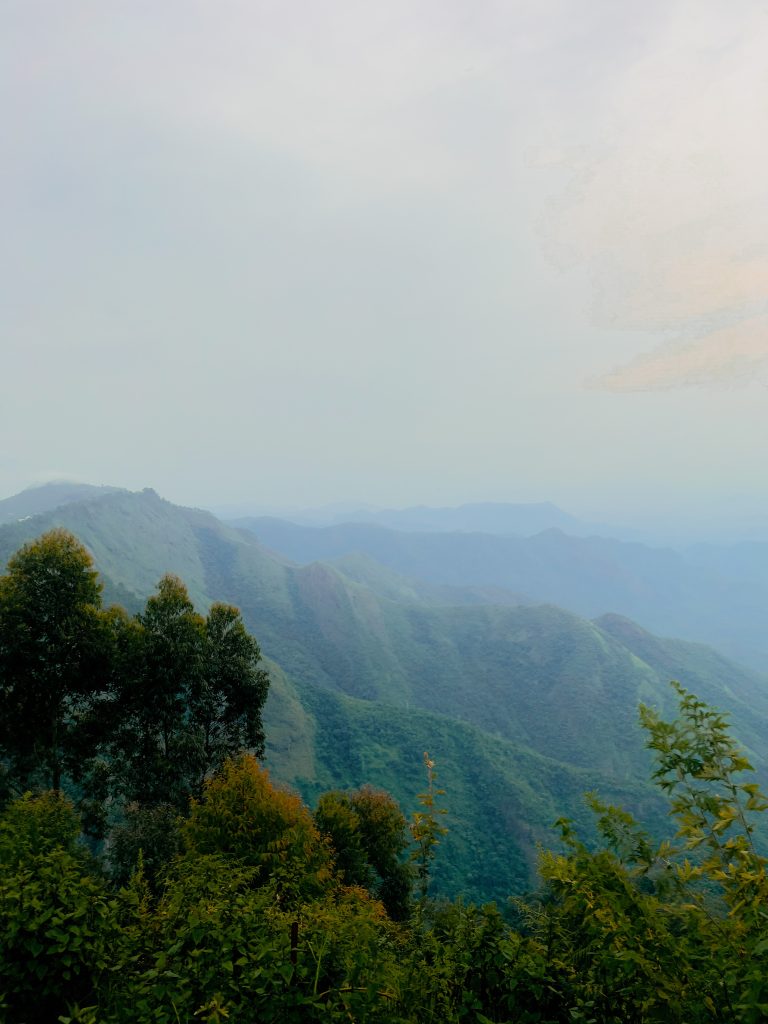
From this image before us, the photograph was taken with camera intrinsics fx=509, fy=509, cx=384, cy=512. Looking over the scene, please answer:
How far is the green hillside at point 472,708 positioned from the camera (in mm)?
83062

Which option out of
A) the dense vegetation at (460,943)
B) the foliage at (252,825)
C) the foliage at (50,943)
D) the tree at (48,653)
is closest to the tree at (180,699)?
the tree at (48,653)

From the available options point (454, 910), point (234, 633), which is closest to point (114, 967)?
point (454, 910)

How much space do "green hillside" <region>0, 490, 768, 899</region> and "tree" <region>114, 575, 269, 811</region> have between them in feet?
144

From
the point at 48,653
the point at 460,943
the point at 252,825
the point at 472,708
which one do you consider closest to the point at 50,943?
the point at 460,943

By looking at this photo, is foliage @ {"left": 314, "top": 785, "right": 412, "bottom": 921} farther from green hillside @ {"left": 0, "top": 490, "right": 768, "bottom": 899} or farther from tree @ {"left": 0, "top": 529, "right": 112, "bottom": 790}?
green hillside @ {"left": 0, "top": 490, "right": 768, "bottom": 899}

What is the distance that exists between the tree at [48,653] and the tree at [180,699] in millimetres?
1793

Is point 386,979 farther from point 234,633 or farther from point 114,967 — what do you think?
point 234,633

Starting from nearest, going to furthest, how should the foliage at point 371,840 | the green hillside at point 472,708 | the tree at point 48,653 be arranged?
1. the tree at point 48,653
2. the foliage at point 371,840
3. the green hillside at point 472,708

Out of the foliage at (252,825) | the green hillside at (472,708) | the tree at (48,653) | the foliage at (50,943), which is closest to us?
the foliage at (50,943)

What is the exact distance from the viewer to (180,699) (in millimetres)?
26453

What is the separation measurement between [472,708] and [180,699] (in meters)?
143

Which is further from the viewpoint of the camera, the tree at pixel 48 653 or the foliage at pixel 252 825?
the tree at pixel 48 653

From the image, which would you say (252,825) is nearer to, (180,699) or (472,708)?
(180,699)

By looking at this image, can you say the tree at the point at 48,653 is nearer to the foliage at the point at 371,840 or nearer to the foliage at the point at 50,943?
the foliage at the point at 371,840
